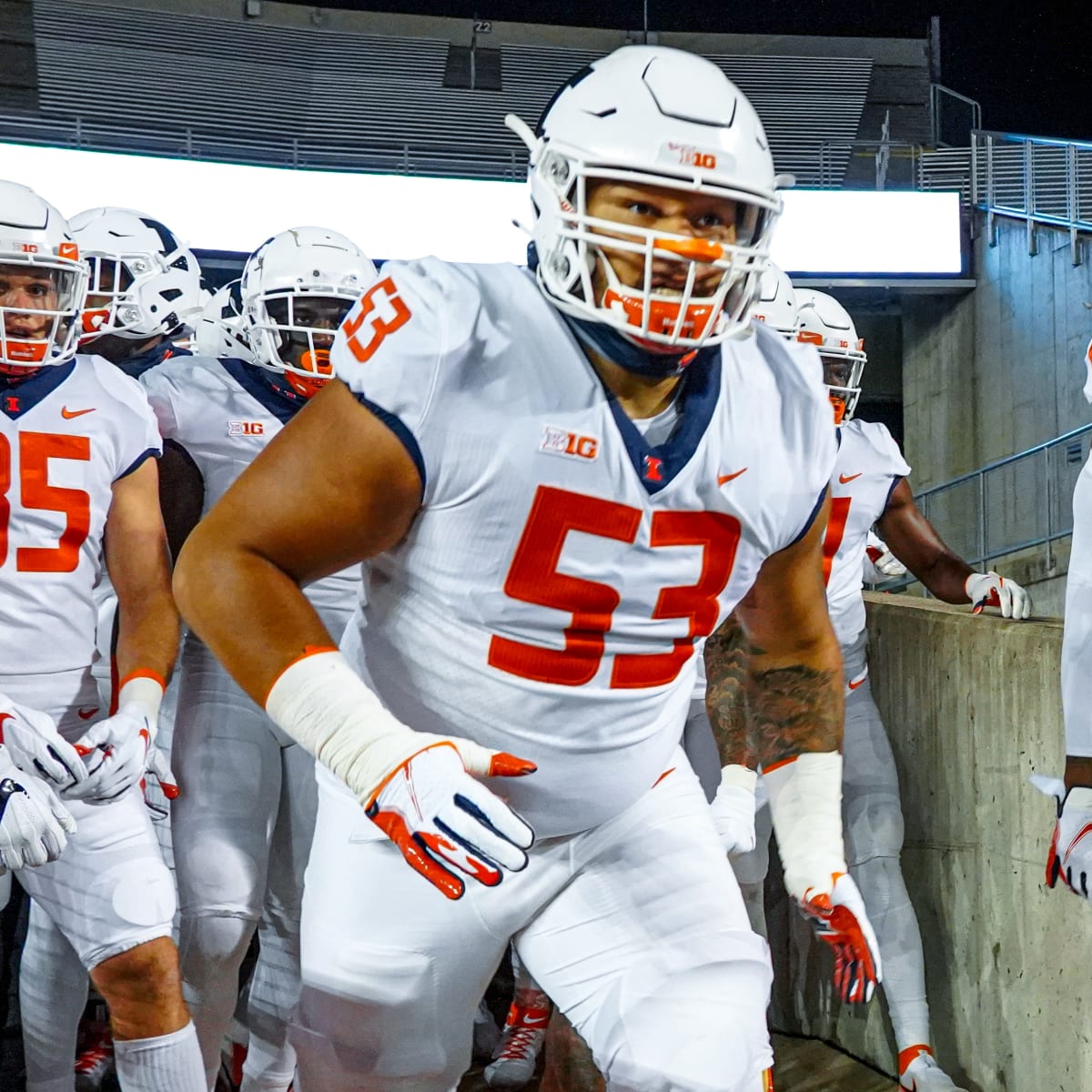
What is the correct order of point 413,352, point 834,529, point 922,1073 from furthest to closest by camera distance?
1. point 834,529
2. point 922,1073
3. point 413,352

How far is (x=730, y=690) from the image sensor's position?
126 inches

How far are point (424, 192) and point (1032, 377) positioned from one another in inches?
206

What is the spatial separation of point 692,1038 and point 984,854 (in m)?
2.29

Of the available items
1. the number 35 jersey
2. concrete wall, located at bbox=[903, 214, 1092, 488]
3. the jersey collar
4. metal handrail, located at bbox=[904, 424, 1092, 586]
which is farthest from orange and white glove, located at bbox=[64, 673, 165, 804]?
concrete wall, located at bbox=[903, 214, 1092, 488]

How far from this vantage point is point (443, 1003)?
81.0 inches

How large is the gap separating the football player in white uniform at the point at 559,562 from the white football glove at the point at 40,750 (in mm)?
729

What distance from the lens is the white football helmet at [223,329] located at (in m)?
3.92

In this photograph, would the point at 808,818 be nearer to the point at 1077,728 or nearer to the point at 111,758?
the point at 1077,728

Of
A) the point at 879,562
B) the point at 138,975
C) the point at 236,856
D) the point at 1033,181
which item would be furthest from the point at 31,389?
the point at 1033,181

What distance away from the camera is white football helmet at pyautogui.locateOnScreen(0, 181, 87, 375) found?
9.82 ft

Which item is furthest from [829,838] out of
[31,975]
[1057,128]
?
[1057,128]

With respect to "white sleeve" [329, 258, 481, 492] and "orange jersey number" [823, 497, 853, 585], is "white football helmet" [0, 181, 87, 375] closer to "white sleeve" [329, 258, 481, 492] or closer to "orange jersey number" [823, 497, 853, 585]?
"white sleeve" [329, 258, 481, 492]

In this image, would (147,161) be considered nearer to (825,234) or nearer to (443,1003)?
(825,234)

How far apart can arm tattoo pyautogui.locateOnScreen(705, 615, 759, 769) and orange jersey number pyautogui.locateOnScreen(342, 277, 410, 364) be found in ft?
2.73
